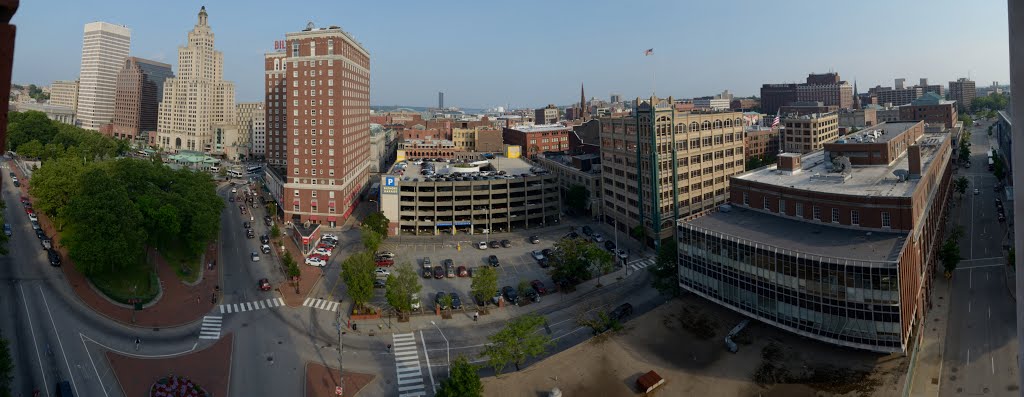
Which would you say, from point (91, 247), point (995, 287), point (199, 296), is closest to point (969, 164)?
point (995, 287)

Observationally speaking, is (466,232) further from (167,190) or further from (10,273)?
(10,273)

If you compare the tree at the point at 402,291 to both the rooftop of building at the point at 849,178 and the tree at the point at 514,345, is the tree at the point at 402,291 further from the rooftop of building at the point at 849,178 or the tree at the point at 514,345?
the rooftop of building at the point at 849,178

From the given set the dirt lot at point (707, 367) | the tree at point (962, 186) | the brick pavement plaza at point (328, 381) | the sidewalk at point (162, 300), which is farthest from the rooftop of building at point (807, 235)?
the tree at point (962, 186)

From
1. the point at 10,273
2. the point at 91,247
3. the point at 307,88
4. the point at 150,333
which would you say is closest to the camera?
the point at 150,333

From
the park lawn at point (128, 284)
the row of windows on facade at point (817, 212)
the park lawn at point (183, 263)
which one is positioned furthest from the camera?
the park lawn at point (183, 263)

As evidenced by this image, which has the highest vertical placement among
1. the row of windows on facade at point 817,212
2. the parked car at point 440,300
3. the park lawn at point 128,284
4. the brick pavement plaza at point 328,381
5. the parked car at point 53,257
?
the row of windows on facade at point 817,212

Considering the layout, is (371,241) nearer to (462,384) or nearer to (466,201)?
(466,201)
